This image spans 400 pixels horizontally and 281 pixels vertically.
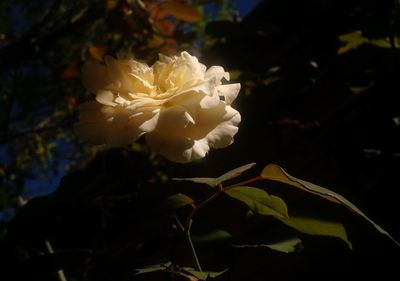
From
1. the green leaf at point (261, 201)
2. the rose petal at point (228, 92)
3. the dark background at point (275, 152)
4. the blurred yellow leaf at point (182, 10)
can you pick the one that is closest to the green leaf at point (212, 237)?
the dark background at point (275, 152)

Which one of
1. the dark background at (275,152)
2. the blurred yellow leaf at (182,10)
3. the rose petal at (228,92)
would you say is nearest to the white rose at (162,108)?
the rose petal at (228,92)

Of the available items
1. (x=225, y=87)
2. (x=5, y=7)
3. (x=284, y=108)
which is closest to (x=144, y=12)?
(x=284, y=108)

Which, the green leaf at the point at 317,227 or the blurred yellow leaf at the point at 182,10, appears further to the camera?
→ the blurred yellow leaf at the point at 182,10

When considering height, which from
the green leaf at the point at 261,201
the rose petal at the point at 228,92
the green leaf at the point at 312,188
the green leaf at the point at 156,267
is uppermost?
the rose petal at the point at 228,92

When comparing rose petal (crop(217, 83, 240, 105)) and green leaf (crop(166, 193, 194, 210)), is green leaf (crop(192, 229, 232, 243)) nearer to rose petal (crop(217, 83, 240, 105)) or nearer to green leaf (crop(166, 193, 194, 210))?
green leaf (crop(166, 193, 194, 210))

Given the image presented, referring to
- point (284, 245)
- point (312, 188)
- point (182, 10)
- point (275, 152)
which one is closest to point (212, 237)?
point (284, 245)

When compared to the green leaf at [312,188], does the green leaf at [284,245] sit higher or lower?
lower

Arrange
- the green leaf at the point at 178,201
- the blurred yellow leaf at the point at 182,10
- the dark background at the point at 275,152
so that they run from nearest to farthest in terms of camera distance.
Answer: the green leaf at the point at 178,201 < the dark background at the point at 275,152 < the blurred yellow leaf at the point at 182,10

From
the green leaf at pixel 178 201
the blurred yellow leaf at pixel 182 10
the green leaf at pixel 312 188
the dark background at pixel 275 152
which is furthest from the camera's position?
the blurred yellow leaf at pixel 182 10

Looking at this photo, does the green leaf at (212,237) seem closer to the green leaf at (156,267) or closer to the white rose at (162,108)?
the green leaf at (156,267)
